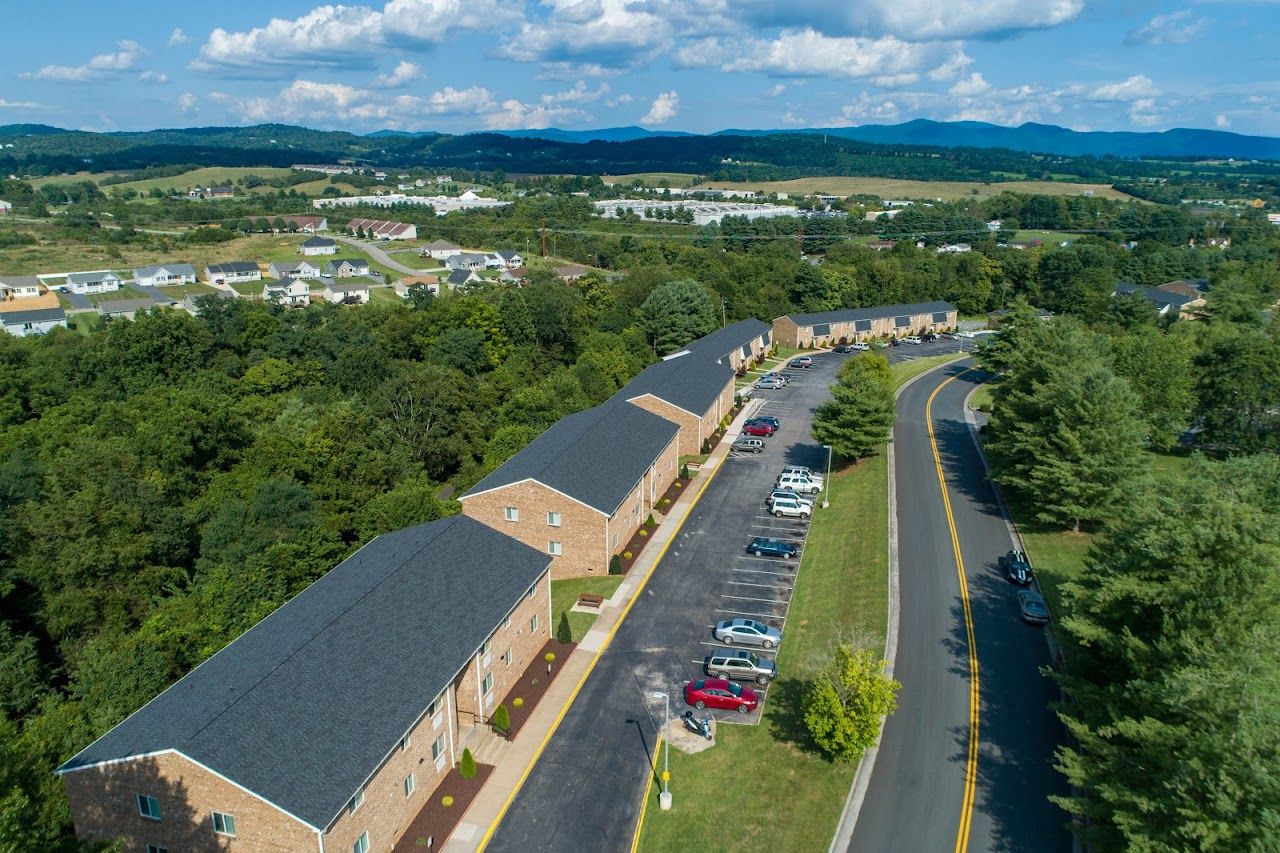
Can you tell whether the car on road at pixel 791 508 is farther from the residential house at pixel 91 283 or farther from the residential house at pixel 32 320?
the residential house at pixel 91 283

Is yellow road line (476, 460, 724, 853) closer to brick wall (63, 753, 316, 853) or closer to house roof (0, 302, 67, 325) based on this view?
brick wall (63, 753, 316, 853)

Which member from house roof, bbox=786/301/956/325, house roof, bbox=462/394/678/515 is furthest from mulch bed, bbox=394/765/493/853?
house roof, bbox=786/301/956/325

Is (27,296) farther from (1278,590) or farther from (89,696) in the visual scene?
(1278,590)

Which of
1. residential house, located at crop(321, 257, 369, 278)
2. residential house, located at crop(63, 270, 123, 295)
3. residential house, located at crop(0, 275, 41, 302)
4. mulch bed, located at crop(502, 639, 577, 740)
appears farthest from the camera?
residential house, located at crop(321, 257, 369, 278)

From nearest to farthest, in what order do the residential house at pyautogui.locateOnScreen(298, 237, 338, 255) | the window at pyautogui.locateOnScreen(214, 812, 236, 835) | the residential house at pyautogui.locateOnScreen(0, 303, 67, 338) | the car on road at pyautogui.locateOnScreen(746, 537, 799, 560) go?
the window at pyautogui.locateOnScreen(214, 812, 236, 835) < the car on road at pyautogui.locateOnScreen(746, 537, 799, 560) < the residential house at pyautogui.locateOnScreen(0, 303, 67, 338) < the residential house at pyautogui.locateOnScreen(298, 237, 338, 255)

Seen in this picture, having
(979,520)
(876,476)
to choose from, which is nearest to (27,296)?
(876,476)

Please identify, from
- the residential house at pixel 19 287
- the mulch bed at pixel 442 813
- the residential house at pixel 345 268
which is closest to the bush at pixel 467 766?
the mulch bed at pixel 442 813
